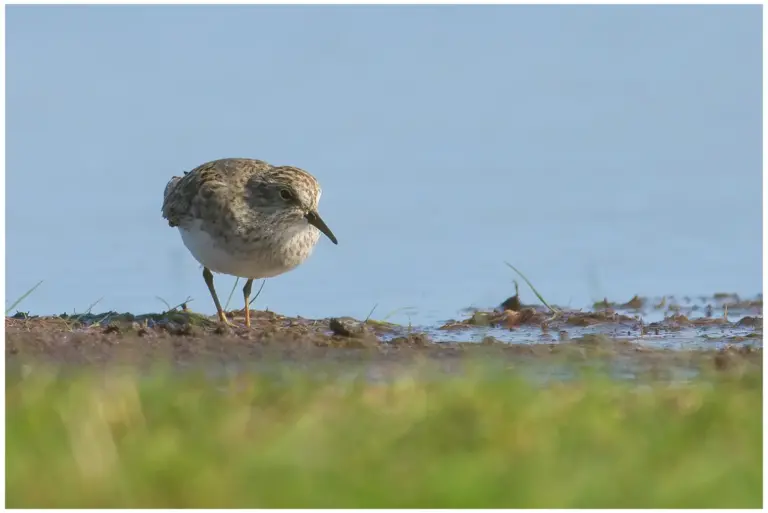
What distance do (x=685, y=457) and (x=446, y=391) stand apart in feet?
3.56

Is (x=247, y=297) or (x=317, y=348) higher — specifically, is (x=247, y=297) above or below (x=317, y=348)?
above

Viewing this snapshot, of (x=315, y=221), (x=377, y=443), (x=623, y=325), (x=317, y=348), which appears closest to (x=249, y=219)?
(x=315, y=221)

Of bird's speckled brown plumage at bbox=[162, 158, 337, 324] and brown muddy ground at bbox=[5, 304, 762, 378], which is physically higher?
bird's speckled brown plumage at bbox=[162, 158, 337, 324]

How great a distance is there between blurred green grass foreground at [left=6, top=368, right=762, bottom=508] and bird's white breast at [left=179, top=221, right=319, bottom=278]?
3.68 m

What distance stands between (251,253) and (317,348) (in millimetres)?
2054

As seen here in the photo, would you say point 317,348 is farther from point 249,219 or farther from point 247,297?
point 247,297

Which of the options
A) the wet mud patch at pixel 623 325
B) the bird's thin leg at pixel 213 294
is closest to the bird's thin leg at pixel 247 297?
the bird's thin leg at pixel 213 294

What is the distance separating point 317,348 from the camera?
8438 millimetres

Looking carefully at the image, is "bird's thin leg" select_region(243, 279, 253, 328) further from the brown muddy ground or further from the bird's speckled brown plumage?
the brown muddy ground

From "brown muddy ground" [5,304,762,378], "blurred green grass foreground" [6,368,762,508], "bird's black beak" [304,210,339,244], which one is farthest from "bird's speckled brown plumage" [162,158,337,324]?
"blurred green grass foreground" [6,368,762,508]

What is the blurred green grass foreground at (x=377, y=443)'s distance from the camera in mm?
4652

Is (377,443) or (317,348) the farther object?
(317,348)

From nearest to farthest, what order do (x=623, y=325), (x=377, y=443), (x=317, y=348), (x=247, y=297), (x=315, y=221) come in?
(x=377, y=443) → (x=317, y=348) → (x=623, y=325) → (x=315, y=221) → (x=247, y=297)

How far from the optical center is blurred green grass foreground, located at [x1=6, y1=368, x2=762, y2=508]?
4652 mm
